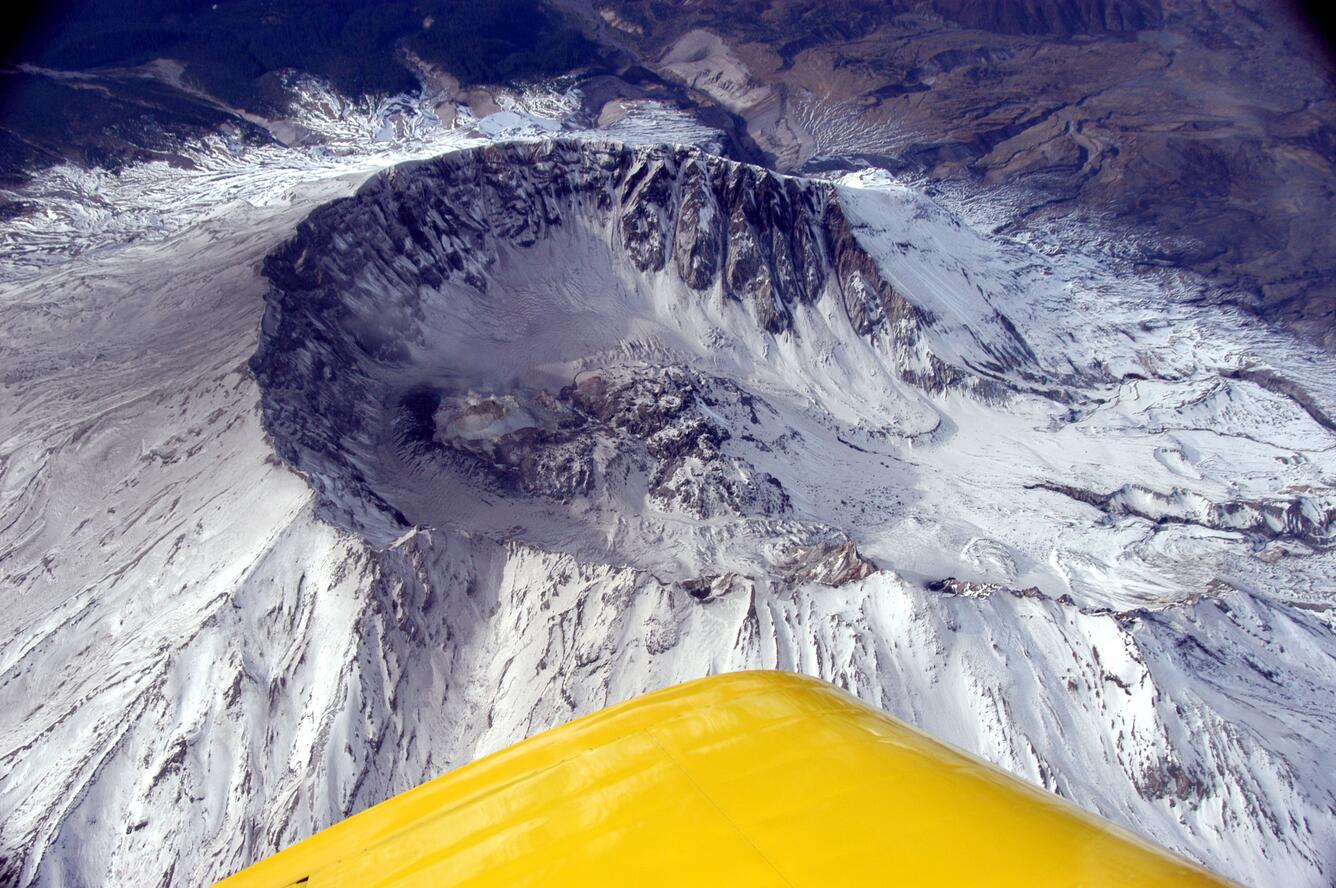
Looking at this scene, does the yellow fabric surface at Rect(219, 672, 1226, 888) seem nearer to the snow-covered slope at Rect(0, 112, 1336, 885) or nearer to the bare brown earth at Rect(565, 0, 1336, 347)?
the snow-covered slope at Rect(0, 112, 1336, 885)

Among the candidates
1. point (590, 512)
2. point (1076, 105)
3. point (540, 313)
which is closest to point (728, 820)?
point (590, 512)

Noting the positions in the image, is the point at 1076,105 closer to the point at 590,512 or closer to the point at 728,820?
the point at 590,512

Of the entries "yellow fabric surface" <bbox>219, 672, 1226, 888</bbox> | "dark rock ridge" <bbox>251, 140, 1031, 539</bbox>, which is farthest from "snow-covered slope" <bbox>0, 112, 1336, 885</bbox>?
"yellow fabric surface" <bbox>219, 672, 1226, 888</bbox>

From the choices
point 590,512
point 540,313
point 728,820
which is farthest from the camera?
point 540,313

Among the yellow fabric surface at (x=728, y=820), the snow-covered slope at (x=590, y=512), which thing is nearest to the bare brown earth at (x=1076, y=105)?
the snow-covered slope at (x=590, y=512)

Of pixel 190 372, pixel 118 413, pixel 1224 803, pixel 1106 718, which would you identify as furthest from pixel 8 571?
pixel 1224 803

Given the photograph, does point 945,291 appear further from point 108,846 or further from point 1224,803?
point 108,846
